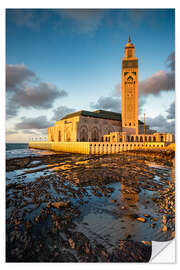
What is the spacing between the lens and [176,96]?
15.4 feet

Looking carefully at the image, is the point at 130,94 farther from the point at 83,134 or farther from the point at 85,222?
the point at 85,222

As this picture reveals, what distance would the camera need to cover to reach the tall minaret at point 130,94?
49.7 metres

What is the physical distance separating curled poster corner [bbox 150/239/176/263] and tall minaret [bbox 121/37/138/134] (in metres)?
48.2

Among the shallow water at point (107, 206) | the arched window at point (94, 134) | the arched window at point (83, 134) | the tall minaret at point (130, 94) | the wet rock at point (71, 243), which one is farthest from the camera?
the arched window at point (94, 134)

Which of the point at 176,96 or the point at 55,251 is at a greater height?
the point at 176,96

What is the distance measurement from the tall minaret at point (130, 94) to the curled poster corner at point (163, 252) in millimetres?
48222

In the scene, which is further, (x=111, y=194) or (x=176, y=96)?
(x=111, y=194)

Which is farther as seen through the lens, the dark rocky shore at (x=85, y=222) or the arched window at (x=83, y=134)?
the arched window at (x=83, y=134)

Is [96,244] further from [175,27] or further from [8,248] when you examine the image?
[175,27]

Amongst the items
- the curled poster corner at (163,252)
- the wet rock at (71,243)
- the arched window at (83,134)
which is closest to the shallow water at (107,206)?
the curled poster corner at (163,252)

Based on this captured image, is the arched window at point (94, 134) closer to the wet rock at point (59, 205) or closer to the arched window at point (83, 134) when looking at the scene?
the arched window at point (83, 134)

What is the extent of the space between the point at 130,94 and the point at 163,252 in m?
52.4

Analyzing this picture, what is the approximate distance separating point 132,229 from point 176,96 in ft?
16.8

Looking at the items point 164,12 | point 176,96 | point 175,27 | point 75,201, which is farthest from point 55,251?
point 164,12
